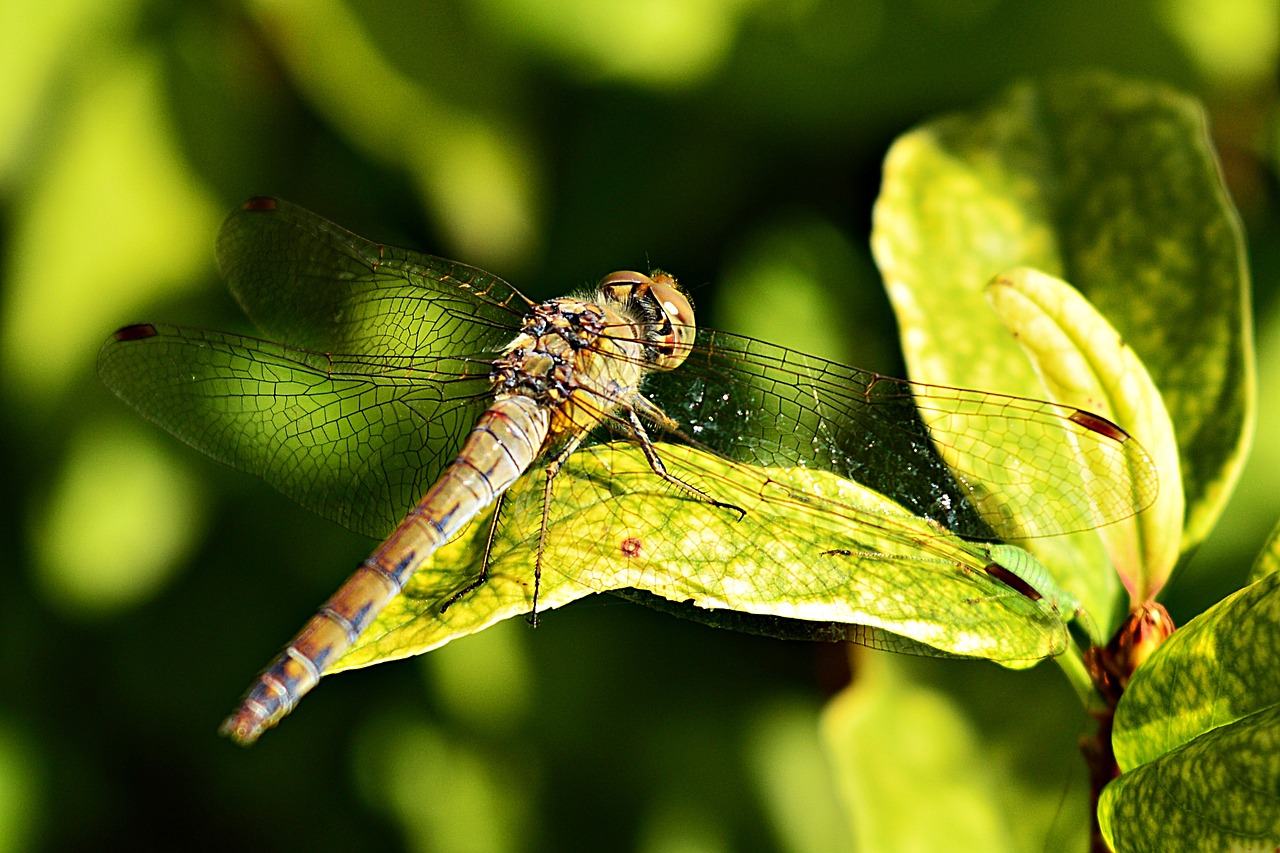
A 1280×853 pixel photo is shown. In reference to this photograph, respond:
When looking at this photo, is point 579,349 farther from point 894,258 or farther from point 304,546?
point 304,546

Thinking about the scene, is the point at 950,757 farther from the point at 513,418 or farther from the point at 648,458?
the point at 513,418

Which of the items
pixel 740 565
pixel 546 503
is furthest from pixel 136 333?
pixel 740 565

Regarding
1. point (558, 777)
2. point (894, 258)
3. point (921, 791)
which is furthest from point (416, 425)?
point (921, 791)

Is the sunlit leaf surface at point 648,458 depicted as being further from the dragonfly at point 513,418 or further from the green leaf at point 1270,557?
the green leaf at point 1270,557

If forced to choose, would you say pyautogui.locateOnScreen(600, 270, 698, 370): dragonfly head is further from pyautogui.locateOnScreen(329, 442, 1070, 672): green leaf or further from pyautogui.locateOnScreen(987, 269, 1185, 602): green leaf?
pyautogui.locateOnScreen(987, 269, 1185, 602): green leaf

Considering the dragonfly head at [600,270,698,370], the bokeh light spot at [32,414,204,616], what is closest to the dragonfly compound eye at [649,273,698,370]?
the dragonfly head at [600,270,698,370]
